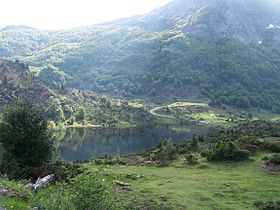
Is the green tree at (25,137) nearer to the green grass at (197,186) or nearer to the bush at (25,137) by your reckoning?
the bush at (25,137)

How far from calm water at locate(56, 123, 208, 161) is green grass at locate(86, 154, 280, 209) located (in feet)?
212

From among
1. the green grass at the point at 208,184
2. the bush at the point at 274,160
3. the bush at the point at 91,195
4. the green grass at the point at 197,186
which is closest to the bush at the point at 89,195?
the bush at the point at 91,195

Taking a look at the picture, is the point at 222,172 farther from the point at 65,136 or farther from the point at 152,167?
the point at 65,136

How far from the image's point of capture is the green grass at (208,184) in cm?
3058

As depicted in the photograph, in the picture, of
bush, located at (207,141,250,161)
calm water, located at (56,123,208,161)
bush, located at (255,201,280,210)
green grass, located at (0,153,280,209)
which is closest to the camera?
bush, located at (255,201,280,210)

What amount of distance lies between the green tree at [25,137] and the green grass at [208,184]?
23.6 ft

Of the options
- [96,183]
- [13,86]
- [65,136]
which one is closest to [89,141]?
[65,136]

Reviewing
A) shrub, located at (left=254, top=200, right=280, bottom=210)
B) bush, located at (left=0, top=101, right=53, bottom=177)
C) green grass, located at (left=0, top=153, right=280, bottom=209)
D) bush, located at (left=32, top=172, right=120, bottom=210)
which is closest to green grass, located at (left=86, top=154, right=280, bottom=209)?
green grass, located at (left=0, top=153, right=280, bottom=209)

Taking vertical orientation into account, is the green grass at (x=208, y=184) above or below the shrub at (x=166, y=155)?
above

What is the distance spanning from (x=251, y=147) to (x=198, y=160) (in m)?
6.99

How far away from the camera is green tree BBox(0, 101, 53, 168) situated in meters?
38.7

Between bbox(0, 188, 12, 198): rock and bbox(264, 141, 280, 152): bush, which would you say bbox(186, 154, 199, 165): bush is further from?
bbox(0, 188, 12, 198): rock

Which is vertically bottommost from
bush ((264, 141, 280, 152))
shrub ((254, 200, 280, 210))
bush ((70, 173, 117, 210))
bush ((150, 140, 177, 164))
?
bush ((150, 140, 177, 164))

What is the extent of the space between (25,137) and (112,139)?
112m
